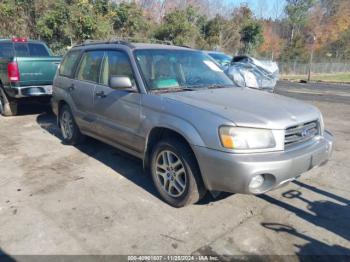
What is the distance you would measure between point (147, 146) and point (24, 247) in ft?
5.40

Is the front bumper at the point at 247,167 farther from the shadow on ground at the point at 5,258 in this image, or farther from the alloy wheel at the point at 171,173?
the shadow on ground at the point at 5,258

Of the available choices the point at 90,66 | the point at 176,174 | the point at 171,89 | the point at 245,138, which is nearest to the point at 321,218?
the point at 245,138

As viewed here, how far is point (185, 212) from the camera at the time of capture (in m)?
3.57

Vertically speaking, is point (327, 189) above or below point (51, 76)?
below

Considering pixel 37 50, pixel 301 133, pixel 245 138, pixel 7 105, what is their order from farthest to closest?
pixel 37 50 < pixel 7 105 < pixel 301 133 < pixel 245 138

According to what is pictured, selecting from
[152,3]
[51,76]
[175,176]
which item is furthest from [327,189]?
[152,3]

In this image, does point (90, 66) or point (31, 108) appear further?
point (31, 108)

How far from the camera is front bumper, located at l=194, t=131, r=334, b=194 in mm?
3008

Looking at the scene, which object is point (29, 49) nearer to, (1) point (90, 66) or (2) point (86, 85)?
(1) point (90, 66)

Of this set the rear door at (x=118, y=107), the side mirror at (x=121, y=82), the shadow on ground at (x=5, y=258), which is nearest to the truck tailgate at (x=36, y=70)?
the rear door at (x=118, y=107)

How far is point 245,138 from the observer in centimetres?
310

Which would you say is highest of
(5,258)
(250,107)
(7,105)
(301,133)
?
(250,107)

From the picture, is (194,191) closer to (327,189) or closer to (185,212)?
(185,212)

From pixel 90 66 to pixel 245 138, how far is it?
302 centimetres
